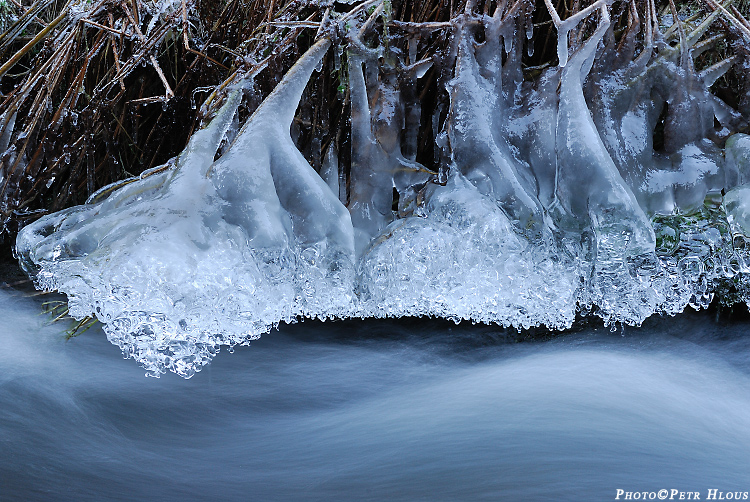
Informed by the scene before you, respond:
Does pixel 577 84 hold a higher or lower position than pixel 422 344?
higher

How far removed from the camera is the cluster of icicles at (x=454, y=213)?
4.88 ft

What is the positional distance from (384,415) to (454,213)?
2.07ft

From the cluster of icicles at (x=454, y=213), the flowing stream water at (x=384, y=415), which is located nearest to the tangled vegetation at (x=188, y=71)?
the cluster of icicles at (x=454, y=213)

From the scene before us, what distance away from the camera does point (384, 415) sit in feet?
5.54

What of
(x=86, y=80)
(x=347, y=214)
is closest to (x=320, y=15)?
(x=347, y=214)

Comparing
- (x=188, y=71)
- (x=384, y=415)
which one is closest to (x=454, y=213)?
(x=384, y=415)

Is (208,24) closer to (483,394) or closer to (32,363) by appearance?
(32,363)

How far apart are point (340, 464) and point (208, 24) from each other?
1914mm

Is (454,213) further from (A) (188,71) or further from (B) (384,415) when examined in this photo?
(A) (188,71)

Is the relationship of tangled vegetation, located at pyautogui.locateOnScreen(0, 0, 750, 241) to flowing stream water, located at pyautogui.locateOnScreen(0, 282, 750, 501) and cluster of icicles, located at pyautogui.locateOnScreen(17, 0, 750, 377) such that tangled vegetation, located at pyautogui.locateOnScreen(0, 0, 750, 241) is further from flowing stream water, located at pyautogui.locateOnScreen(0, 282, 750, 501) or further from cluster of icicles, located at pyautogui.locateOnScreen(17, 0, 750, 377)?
flowing stream water, located at pyautogui.locateOnScreen(0, 282, 750, 501)

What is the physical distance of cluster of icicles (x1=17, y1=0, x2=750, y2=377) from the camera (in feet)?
4.88

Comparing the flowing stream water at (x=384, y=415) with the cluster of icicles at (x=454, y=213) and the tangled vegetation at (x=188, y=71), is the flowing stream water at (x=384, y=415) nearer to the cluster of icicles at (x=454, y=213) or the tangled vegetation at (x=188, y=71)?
the cluster of icicles at (x=454, y=213)

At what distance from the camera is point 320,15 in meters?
2.13

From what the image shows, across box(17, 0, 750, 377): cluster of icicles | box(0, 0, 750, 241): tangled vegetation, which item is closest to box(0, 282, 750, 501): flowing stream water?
box(17, 0, 750, 377): cluster of icicles
